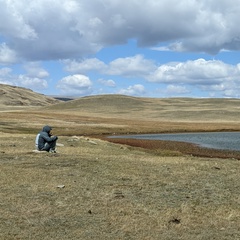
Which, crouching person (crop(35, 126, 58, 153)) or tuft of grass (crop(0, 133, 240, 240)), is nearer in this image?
tuft of grass (crop(0, 133, 240, 240))

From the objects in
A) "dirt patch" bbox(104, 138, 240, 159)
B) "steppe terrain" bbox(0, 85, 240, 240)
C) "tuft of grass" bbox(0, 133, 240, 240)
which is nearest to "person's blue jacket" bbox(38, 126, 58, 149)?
"steppe terrain" bbox(0, 85, 240, 240)

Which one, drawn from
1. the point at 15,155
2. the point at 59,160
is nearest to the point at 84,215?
the point at 59,160

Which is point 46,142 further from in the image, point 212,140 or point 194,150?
point 212,140

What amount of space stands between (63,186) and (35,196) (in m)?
2.11

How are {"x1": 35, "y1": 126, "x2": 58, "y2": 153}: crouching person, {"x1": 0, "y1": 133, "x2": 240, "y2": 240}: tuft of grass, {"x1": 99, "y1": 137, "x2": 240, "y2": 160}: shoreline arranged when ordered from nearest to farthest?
{"x1": 0, "y1": 133, "x2": 240, "y2": 240}: tuft of grass → {"x1": 35, "y1": 126, "x2": 58, "y2": 153}: crouching person → {"x1": 99, "y1": 137, "x2": 240, "y2": 160}: shoreline

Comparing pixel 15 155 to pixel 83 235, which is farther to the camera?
pixel 15 155

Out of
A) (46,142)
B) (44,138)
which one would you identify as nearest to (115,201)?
(44,138)

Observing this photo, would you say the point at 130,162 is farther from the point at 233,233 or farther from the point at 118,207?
the point at 233,233

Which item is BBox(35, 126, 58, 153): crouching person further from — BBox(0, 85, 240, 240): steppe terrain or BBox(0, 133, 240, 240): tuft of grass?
BBox(0, 133, 240, 240): tuft of grass

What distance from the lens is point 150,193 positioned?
21.0 m


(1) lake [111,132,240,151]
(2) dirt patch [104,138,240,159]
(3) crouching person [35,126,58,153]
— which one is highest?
(3) crouching person [35,126,58,153]

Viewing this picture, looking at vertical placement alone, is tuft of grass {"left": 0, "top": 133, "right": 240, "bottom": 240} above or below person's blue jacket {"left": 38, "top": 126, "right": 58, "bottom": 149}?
below

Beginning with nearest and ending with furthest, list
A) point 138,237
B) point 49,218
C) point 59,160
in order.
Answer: point 138,237, point 49,218, point 59,160

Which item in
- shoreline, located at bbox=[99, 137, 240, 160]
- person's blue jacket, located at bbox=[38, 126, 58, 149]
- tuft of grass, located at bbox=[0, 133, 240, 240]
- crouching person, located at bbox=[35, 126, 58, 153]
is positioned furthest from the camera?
shoreline, located at bbox=[99, 137, 240, 160]
